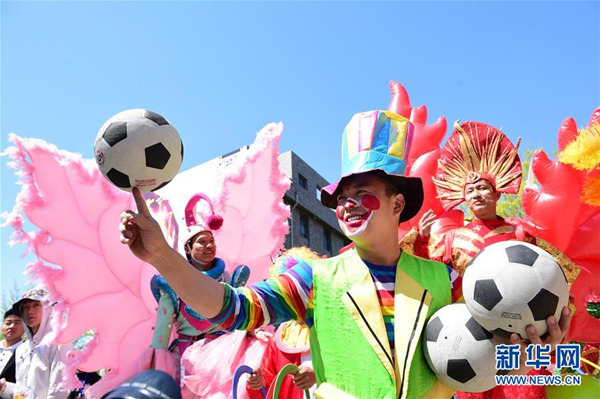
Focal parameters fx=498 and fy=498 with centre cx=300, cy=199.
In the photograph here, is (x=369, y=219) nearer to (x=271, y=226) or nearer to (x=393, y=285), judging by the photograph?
(x=393, y=285)

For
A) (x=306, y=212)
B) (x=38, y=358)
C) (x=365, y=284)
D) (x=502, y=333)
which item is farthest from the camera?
(x=306, y=212)

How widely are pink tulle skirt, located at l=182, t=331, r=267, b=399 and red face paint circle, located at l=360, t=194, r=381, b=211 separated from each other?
2.22 metres

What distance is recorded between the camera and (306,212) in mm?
23578

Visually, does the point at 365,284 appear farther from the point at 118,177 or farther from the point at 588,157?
the point at 588,157

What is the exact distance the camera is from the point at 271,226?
5379 millimetres

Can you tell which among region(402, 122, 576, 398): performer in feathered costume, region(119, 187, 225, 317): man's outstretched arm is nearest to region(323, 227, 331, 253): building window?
region(402, 122, 576, 398): performer in feathered costume

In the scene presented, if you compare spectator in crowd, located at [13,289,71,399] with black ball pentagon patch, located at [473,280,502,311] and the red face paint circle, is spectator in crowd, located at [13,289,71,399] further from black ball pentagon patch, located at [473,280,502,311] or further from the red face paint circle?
black ball pentagon patch, located at [473,280,502,311]

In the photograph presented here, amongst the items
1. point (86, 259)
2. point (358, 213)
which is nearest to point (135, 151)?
point (358, 213)

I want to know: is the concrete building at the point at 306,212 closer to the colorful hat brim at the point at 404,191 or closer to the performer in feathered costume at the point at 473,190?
the performer in feathered costume at the point at 473,190

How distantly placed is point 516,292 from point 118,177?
149 cm

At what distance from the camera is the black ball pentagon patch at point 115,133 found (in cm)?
184

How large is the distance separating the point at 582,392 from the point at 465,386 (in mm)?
1258

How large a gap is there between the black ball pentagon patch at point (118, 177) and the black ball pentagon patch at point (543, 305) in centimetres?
150

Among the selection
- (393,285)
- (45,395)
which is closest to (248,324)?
(393,285)
